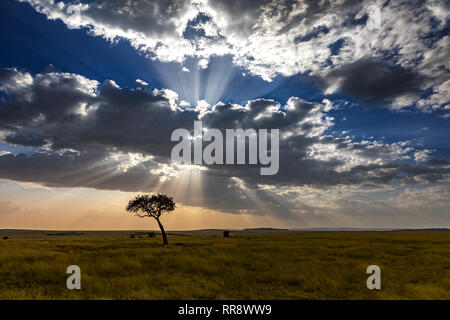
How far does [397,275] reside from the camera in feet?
56.8

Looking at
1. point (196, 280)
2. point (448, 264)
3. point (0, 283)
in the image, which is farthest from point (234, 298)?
point (448, 264)

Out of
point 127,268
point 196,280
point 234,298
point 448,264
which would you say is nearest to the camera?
point 234,298

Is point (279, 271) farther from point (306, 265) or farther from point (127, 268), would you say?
point (127, 268)

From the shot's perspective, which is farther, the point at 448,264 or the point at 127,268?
the point at 448,264

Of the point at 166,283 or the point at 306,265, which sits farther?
the point at 306,265

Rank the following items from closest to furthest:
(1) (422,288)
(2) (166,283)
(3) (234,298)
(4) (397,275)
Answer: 1. (3) (234,298)
2. (1) (422,288)
3. (2) (166,283)
4. (4) (397,275)

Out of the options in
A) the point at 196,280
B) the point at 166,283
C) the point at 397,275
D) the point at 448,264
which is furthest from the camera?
the point at 448,264

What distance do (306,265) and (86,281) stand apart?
14521mm
